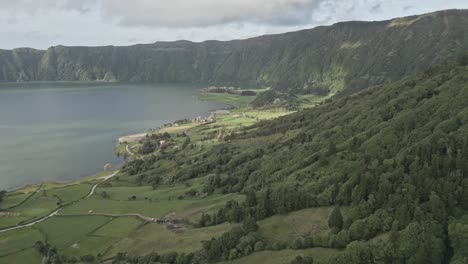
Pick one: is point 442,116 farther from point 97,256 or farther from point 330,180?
point 97,256

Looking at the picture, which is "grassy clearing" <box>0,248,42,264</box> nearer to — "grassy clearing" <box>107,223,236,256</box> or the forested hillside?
"grassy clearing" <box>107,223,236,256</box>

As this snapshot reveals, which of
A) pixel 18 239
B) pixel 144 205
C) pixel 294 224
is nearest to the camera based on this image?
pixel 294 224

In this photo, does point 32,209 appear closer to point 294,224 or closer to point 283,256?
point 294,224

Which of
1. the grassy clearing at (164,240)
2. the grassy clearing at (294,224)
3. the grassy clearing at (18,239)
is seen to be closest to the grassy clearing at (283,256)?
the grassy clearing at (294,224)

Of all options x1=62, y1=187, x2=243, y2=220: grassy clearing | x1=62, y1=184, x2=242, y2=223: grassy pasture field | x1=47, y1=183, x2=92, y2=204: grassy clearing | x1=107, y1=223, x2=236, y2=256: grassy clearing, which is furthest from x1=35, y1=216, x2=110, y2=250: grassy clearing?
x1=47, y1=183, x2=92, y2=204: grassy clearing

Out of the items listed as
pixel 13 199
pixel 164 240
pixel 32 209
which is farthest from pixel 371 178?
pixel 13 199

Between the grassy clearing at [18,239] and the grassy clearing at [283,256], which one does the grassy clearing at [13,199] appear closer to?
the grassy clearing at [18,239]
